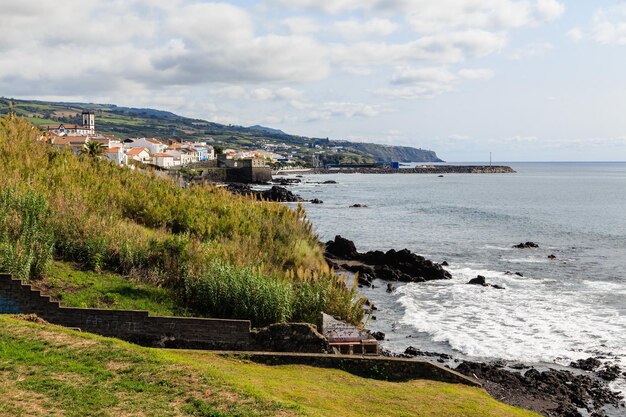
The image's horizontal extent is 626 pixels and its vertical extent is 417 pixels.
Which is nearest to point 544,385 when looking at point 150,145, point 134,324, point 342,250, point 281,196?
point 134,324

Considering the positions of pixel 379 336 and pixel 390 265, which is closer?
pixel 379 336

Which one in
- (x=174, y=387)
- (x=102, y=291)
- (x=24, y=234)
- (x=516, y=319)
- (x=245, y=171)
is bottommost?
(x=516, y=319)

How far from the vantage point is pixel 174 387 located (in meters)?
11.1

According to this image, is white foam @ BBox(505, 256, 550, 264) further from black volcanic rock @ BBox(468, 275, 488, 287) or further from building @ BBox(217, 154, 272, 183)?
building @ BBox(217, 154, 272, 183)

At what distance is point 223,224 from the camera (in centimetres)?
2486

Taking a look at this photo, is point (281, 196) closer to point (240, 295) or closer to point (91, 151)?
point (91, 151)

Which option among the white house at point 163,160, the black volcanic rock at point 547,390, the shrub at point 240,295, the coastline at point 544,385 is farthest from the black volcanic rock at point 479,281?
the white house at point 163,160

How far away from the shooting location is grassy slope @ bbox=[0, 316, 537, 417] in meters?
10.2

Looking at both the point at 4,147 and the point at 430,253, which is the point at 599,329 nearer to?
the point at 430,253

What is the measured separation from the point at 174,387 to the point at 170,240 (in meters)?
10.3

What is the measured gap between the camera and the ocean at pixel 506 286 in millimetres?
23172

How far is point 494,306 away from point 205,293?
16068 mm

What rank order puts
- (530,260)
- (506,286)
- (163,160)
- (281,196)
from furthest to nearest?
(163,160), (281,196), (530,260), (506,286)

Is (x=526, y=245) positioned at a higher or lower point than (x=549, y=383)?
higher
